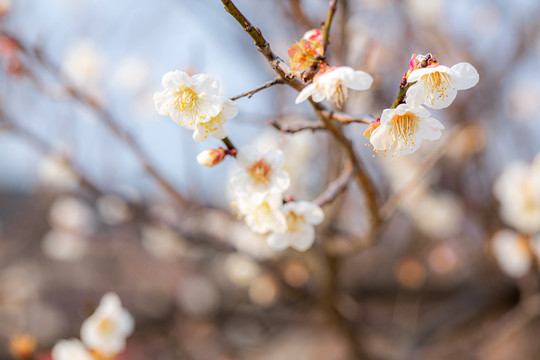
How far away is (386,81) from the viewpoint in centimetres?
241

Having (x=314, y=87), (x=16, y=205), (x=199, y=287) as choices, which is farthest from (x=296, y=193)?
(x=16, y=205)

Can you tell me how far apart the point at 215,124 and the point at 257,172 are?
0.17m

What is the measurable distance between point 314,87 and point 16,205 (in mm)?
6444

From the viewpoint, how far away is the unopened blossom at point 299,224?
96cm

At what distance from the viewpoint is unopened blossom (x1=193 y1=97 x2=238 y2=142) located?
816 mm

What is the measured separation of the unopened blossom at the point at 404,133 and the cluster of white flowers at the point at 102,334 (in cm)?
104

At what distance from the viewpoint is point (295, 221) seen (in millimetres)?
999

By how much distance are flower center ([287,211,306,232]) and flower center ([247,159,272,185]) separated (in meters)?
0.12

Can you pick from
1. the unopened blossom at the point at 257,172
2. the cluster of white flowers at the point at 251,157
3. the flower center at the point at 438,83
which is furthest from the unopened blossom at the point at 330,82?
the unopened blossom at the point at 257,172

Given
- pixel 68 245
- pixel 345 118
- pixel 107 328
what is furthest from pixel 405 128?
pixel 68 245

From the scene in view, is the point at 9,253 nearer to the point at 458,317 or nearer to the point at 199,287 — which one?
A: the point at 199,287

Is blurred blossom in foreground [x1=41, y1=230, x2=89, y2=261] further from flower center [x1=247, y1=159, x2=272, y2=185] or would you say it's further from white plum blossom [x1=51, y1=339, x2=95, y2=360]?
flower center [x1=247, y1=159, x2=272, y2=185]

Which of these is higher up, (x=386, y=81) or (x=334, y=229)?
(x=386, y=81)

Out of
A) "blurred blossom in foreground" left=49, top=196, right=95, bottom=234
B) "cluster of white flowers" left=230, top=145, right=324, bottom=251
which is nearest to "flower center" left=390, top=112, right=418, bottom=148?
"cluster of white flowers" left=230, top=145, right=324, bottom=251
